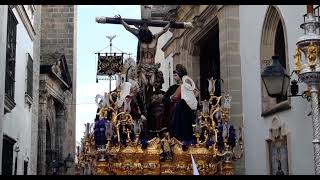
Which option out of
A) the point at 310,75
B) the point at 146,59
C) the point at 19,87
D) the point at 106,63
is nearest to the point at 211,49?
the point at 19,87

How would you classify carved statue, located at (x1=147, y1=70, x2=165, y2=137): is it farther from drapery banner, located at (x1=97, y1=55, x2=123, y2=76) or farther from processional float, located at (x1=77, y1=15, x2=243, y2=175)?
drapery banner, located at (x1=97, y1=55, x2=123, y2=76)

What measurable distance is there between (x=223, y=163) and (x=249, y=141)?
3.30m

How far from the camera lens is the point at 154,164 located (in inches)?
A: 394

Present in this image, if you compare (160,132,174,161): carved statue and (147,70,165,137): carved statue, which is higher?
(147,70,165,137): carved statue

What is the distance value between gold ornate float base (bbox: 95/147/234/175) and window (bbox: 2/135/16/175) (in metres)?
5.16

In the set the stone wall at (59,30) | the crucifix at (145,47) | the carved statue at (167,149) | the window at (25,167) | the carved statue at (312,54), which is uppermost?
the stone wall at (59,30)

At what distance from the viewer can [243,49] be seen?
46.7 feet

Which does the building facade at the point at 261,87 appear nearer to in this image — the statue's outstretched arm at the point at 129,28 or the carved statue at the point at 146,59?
the carved statue at the point at 146,59

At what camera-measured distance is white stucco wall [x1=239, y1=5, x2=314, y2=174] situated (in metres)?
10.6

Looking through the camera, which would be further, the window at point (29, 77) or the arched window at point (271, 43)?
the window at point (29, 77)

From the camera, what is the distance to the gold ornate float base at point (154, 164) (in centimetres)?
995

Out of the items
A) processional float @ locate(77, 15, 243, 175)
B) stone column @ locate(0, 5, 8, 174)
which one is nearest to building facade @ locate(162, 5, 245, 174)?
processional float @ locate(77, 15, 243, 175)

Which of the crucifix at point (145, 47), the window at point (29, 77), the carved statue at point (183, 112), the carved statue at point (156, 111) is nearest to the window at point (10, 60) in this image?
the window at point (29, 77)

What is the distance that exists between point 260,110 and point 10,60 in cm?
627
